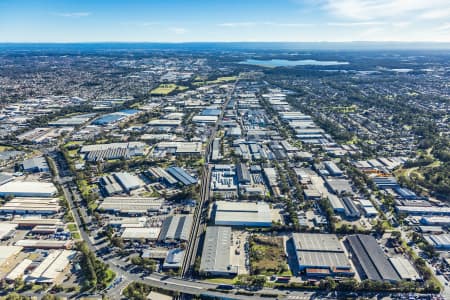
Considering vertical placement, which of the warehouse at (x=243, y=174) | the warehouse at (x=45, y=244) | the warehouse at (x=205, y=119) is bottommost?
the warehouse at (x=45, y=244)

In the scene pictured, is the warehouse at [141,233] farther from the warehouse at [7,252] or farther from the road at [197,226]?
the warehouse at [7,252]

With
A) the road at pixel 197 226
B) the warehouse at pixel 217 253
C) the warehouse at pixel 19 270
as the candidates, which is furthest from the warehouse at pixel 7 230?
the warehouse at pixel 217 253

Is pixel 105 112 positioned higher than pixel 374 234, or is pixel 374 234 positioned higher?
pixel 105 112

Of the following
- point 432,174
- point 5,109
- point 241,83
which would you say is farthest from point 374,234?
point 241,83

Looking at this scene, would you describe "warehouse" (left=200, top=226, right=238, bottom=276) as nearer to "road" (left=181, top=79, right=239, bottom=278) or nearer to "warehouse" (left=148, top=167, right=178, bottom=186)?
"road" (left=181, top=79, right=239, bottom=278)

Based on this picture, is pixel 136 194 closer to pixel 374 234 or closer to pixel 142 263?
pixel 142 263

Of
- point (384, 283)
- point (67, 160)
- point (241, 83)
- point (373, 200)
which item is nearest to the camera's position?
point (384, 283)
